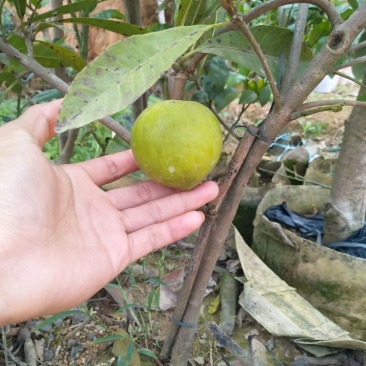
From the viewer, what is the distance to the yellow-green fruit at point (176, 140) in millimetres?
724

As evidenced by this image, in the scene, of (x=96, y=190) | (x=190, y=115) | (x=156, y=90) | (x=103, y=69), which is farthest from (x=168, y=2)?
(x=156, y=90)

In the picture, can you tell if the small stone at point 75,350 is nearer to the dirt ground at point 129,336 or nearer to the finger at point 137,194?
the dirt ground at point 129,336

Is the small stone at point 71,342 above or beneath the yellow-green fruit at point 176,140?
beneath

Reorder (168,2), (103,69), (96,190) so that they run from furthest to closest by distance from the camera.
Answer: (168,2)
(96,190)
(103,69)

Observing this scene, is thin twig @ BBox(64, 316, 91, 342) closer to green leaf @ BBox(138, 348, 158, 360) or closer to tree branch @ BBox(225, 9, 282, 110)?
green leaf @ BBox(138, 348, 158, 360)

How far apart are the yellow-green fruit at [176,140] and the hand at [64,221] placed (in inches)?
5.0

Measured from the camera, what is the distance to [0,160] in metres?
0.83

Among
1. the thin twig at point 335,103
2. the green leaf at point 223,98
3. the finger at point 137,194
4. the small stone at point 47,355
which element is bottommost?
the small stone at point 47,355

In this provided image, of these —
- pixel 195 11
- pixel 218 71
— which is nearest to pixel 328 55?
pixel 195 11

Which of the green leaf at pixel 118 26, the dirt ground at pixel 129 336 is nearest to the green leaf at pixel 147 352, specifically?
the dirt ground at pixel 129 336

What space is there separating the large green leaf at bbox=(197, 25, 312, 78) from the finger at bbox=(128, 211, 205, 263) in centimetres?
33

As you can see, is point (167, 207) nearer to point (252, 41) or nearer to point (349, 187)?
point (252, 41)

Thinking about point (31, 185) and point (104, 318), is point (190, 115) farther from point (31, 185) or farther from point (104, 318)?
point (104, 318)

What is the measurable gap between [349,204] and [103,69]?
1050 millimetres
